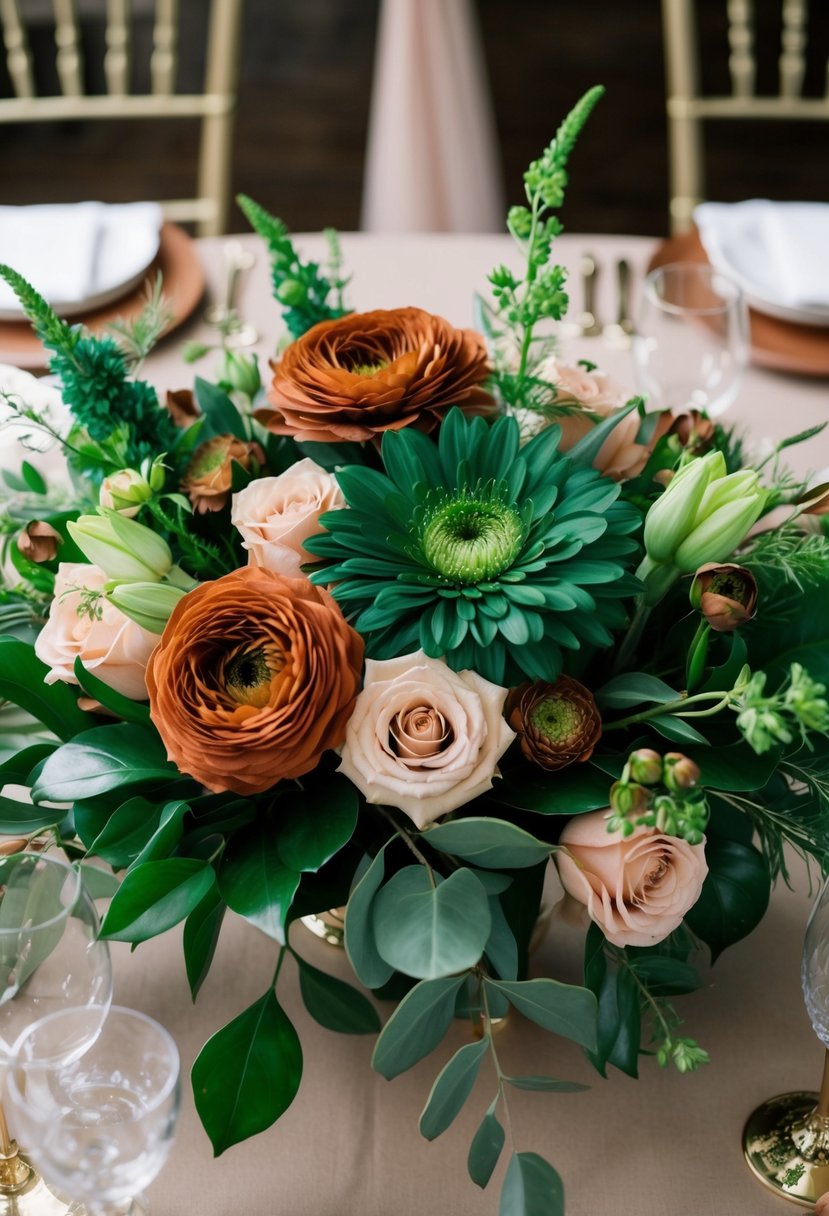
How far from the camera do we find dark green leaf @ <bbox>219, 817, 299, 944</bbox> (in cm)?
72

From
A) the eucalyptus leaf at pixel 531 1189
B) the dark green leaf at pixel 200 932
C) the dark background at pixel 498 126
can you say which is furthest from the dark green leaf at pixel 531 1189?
the dark background at pixel 498 126

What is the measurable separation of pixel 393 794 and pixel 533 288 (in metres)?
0.33

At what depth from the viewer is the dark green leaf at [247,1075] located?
75 centimetres

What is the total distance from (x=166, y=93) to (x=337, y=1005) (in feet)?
5.41

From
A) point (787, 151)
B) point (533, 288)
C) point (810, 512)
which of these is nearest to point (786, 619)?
point (810, 512)

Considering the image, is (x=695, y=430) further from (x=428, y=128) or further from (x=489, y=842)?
(x=428, y=128)

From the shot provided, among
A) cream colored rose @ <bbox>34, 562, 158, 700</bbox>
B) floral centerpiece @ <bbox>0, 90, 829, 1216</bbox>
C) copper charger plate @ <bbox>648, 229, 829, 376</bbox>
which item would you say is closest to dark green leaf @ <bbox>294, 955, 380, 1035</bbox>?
floral centerpiece @ <bbox>0, 90, 829, 1216</bbox>

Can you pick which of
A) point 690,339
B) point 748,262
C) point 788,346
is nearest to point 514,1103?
point 690,339

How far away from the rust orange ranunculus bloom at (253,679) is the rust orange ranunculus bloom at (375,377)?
15 centimetres

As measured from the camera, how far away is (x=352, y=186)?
3539 millimetres

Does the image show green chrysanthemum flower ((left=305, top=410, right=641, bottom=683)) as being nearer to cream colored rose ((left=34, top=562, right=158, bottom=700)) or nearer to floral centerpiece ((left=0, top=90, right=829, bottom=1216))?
floral centerpiece ((left=0, top=90, right=829, bottom=1216))

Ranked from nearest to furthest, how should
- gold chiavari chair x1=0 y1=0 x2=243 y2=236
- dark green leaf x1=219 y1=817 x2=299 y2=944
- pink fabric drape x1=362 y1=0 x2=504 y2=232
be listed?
dark green leaf x1=219 y1=817 x2=299 y2=944 < gold chiavari chair x1=0 y1=0 x2=243 y2=236 < pink fabric drape x1=362 y1=0 x2=504 y2=232

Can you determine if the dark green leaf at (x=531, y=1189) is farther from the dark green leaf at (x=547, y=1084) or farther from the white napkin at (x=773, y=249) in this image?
the white napkin at (x=773, y=249)

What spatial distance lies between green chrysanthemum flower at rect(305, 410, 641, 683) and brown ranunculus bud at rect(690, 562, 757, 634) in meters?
0.04
